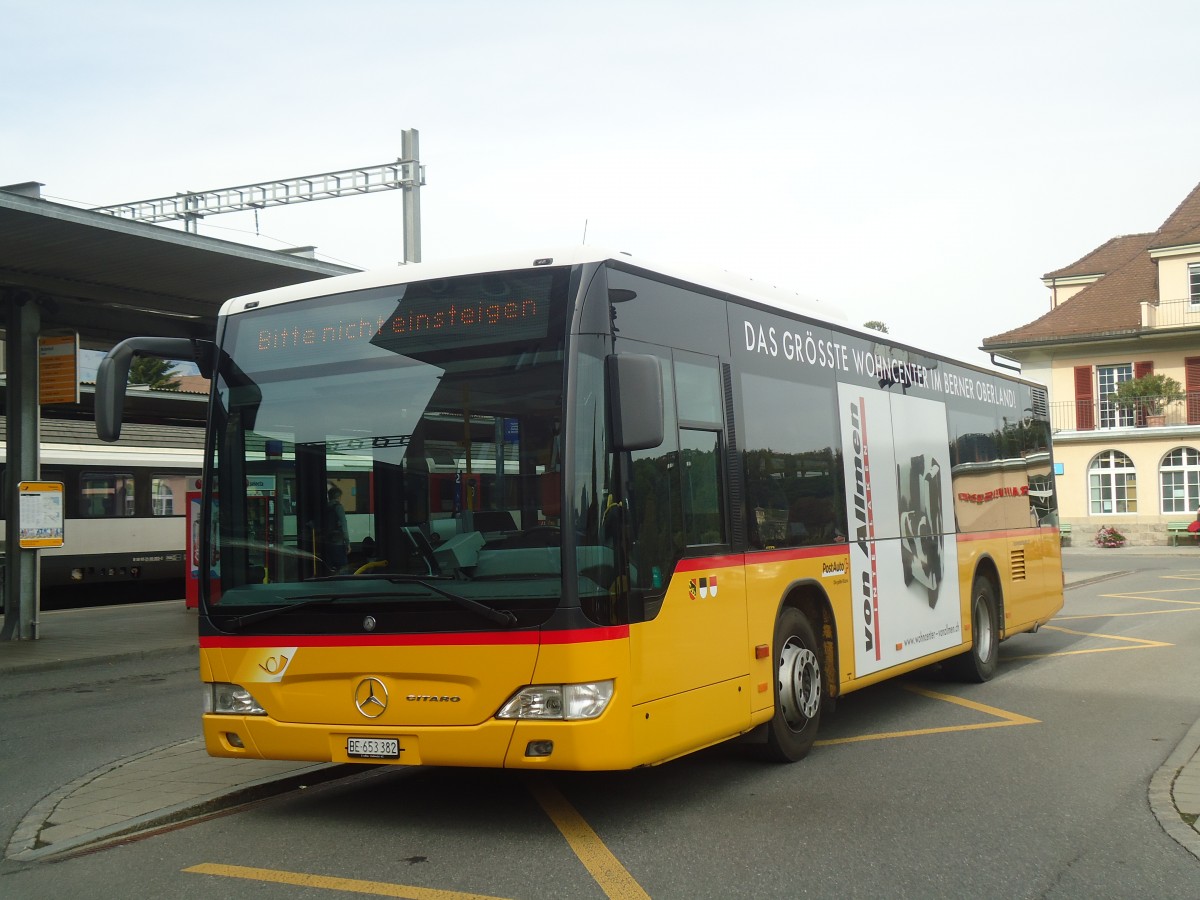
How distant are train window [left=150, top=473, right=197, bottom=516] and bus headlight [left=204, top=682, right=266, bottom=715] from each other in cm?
2250

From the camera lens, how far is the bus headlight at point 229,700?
262 inches

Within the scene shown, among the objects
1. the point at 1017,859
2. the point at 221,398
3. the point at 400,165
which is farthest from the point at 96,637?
the point at 1017,859

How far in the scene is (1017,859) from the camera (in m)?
5.68

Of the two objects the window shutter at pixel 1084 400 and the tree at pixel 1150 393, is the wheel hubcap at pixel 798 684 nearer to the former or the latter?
the tree at pixel 1150 393

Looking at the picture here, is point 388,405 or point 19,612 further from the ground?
point 388,405

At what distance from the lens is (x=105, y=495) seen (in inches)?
1064

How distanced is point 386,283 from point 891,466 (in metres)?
4.70

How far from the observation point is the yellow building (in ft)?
154

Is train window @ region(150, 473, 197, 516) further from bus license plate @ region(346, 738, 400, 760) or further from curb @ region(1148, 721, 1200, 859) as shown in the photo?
curb @ region(1148, 721, 1200, 859)

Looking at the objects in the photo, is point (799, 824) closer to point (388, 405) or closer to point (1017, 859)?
point (1017, 859)

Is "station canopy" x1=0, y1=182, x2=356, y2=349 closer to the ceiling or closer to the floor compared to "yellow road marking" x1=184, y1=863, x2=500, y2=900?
closer to the ceiling

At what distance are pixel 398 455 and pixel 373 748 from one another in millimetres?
1435

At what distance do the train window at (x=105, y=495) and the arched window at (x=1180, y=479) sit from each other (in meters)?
36.3

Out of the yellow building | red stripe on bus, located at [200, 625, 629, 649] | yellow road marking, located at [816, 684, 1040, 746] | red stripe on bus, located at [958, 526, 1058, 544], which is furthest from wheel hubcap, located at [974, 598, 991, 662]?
the yellow building
